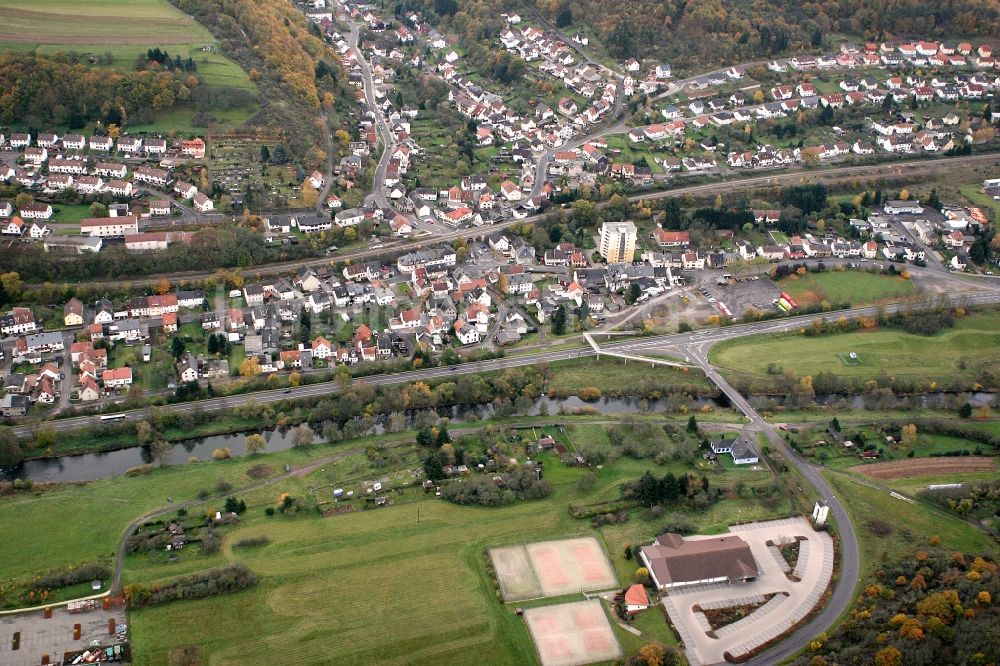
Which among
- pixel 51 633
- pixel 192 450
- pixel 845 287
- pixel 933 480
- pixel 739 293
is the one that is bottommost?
pixel 51 633

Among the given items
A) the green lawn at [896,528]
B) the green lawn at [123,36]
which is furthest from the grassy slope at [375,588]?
the green lawn at [123,36]

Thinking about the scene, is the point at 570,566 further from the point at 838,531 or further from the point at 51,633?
the point at 51,633

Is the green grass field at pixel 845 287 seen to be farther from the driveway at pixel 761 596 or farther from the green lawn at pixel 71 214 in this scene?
the green lawn at pixel 71 214

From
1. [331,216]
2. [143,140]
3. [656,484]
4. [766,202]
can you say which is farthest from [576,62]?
[656,484]

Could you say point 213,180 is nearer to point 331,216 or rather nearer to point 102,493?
point 331,216

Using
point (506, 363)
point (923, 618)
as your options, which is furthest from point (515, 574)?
point (506, 363)

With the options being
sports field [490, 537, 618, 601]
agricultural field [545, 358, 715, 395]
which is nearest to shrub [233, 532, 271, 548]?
sports field [490, 537, 618, 601]
